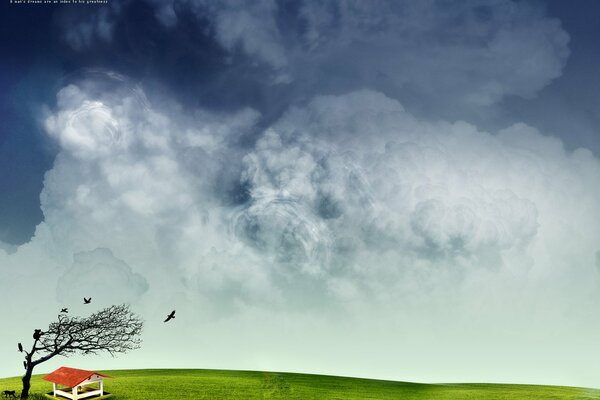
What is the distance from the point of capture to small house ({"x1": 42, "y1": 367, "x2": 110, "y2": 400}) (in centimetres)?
3594

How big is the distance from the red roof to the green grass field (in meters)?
3.81

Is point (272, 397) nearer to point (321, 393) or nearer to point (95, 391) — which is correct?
point (321, 393)

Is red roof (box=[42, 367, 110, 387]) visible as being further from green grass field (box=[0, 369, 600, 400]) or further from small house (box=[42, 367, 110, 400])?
green grass field (box=[0, 369, 600, 400])

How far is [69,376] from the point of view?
1442 inches

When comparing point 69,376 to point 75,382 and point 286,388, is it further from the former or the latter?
point 286,388

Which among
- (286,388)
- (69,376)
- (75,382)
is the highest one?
(69,376)

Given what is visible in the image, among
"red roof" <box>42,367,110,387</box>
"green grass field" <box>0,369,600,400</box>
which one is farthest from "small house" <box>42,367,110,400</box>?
"green grass field" <box>0,369,600,400</box>

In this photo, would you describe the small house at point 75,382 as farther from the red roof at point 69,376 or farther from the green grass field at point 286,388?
the green grass field at point 286,388

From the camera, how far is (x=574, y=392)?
49.8 m

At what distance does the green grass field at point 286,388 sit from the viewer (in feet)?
141

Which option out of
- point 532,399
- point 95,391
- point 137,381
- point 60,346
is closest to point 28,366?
point 60,346

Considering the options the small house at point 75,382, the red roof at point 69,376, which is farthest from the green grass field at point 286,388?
the red roof at point 69,376

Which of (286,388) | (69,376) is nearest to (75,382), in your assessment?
(69,376)

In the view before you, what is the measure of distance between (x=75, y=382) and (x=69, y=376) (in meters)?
1.41
